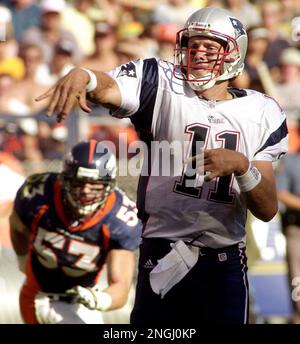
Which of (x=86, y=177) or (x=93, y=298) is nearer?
(x=93, y=298)

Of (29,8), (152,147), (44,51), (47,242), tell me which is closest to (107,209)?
(47,242)

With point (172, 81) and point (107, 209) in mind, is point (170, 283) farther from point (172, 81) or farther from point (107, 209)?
point (107, 209)

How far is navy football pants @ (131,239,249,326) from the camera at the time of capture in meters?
4.17

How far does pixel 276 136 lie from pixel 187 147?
427 millimetres

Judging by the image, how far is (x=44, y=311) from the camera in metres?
5.93

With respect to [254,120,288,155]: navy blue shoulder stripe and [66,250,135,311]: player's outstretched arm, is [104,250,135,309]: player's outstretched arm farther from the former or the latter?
[254,120,288,155]: navy blue shoulder stripe

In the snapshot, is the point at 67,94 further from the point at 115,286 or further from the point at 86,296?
the point at 115,286

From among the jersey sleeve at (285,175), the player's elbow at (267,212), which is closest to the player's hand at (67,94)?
the player's elbow at (267,212)

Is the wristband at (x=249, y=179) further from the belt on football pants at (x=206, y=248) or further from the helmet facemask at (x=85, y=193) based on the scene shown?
the helmet facemask at (x=85, y=193)

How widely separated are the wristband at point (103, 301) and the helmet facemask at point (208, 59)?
5.11 feet

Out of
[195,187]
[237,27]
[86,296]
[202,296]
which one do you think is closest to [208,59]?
[237,27]

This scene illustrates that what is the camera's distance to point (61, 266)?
Answer: 19.3 ft

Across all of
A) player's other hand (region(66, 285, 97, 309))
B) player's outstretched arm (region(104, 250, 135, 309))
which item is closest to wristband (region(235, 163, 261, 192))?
player's other hand (region(66, 285, 97, 309))

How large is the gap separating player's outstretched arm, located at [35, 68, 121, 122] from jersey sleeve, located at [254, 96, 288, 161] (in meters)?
0.70
